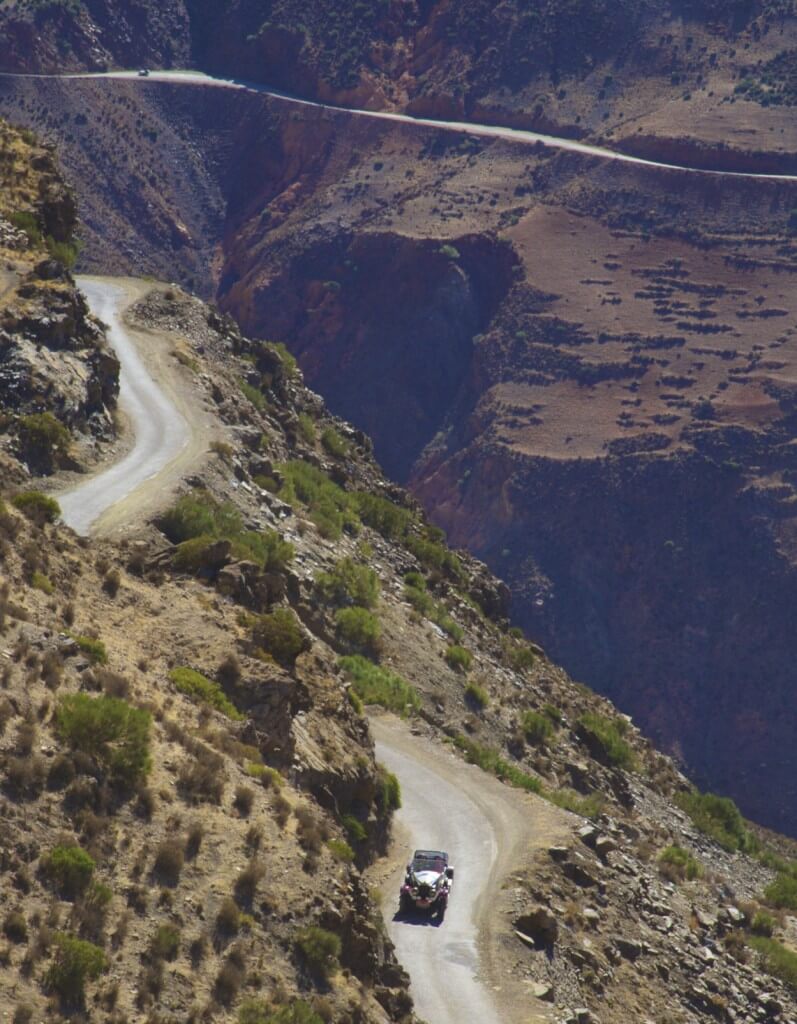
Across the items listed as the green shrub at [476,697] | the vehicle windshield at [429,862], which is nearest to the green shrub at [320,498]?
the green shrub at [476,697]

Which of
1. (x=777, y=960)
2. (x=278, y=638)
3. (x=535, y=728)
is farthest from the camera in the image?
(x=535, y=728)

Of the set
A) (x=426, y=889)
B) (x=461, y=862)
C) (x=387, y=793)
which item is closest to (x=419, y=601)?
(x=387, y=793)

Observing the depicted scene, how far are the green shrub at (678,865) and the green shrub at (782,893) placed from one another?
10.8 ft

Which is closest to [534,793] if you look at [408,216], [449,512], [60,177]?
[60,177]

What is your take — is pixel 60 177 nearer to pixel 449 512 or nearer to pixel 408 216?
pixel 449 512

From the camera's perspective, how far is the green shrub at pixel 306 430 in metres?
63.0

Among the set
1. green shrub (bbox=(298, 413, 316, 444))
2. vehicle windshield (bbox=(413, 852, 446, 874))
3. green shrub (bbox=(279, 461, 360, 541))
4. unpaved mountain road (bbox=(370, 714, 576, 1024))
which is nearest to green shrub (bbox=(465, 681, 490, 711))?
unpaved mountain road (bbox=(370, 714, 576, 1024))

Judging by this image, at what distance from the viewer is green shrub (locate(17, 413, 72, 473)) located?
134 feet

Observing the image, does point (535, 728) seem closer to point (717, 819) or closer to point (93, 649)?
point (717, 819)

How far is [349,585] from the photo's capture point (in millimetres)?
46625

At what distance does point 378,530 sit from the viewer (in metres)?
59.0

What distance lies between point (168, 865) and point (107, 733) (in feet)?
7.22

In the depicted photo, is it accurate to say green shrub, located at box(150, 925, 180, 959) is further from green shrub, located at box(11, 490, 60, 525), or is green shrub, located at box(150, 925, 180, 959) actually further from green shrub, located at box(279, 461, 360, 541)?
green shrub, located at box(279, 461, 360, 541)

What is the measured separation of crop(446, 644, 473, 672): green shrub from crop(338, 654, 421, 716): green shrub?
14.5ft
